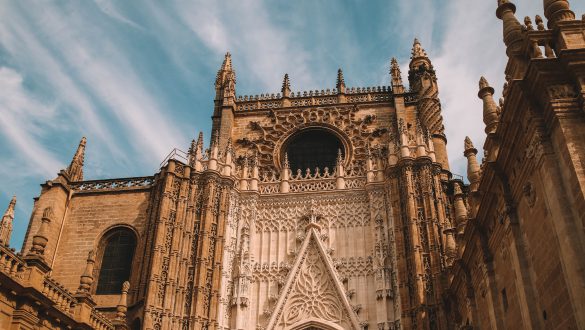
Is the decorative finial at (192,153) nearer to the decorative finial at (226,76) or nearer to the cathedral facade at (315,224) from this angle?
the cathedral facade at (315,224)


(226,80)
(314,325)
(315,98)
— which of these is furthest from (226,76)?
(314,325)

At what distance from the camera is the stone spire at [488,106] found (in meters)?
14.0

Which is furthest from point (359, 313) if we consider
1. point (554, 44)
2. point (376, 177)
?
point (554, 44)

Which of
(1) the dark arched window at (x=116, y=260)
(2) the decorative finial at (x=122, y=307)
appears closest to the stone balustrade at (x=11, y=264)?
(2) the decorative finial at (x=122, y=307)

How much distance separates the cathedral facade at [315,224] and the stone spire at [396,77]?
0.31ft

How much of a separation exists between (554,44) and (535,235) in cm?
375

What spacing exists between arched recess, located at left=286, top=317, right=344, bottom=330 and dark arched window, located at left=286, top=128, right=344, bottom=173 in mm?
7793

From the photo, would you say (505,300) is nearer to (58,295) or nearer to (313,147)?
(58,295)

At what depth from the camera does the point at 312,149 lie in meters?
27.8

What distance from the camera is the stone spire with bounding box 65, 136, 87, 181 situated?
86.0 ft

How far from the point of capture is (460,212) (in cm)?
1783

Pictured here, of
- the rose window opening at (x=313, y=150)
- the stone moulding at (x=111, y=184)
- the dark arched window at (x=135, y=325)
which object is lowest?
the dark arched window at (x=135, y=325)

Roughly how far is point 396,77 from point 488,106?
14120mm

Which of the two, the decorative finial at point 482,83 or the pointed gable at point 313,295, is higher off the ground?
the decorative finial at point 482,83
